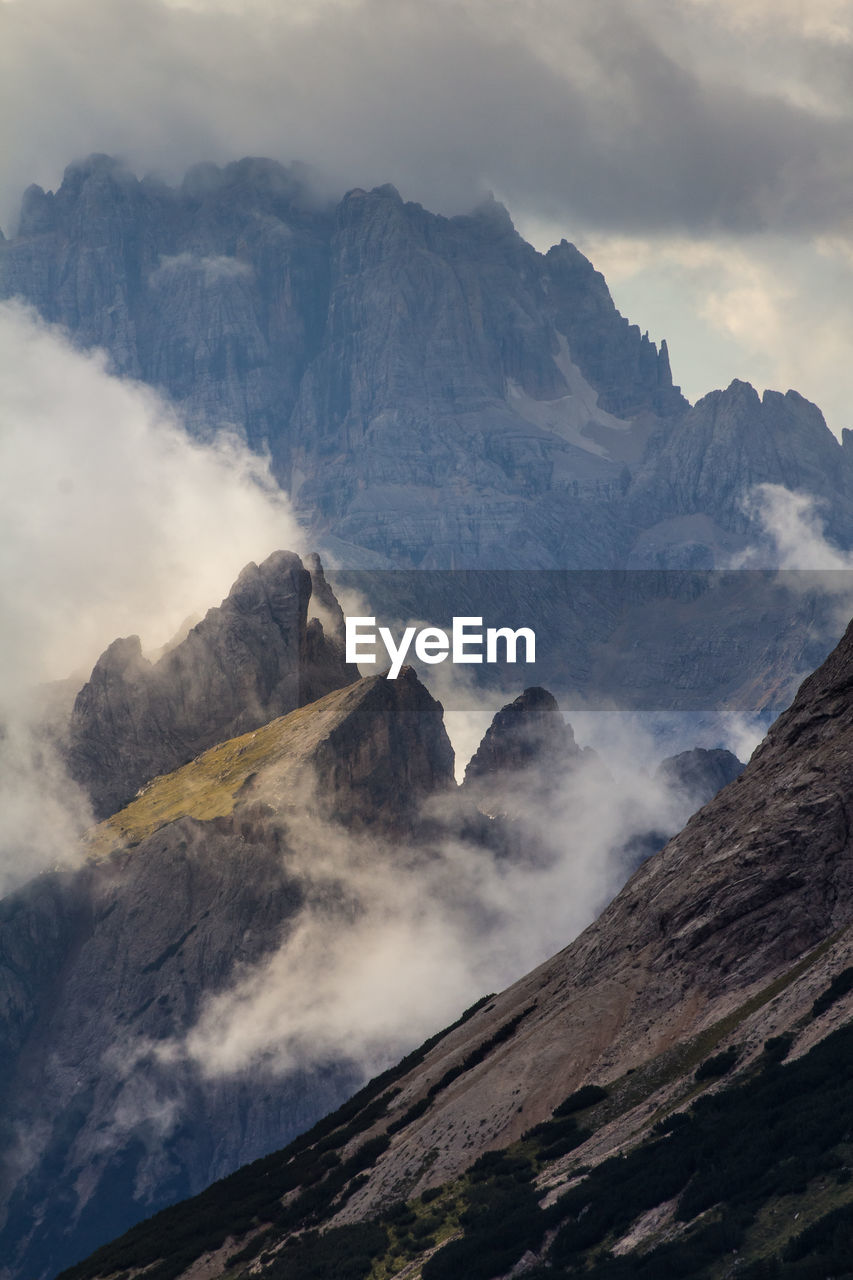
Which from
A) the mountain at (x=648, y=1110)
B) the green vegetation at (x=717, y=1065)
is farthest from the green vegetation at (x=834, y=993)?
the green vegetation at (x=717, y=1065)

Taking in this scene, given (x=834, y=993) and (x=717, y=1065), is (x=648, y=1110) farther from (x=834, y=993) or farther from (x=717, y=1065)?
(x=834, y=993)

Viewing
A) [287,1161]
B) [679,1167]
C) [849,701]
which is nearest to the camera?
[679,1167]

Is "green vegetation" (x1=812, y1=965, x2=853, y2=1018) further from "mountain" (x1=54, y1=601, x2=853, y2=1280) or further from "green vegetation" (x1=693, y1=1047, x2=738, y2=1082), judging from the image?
"green vegetation" (x1=693, y1=1047, x2=738, y2=1082)

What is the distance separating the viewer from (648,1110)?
89.4 meters

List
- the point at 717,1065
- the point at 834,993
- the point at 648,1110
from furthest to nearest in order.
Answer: the point at 648,1110 → the point at 717,1065 → the point at 834,993

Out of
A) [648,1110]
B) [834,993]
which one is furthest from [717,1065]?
[834,993]

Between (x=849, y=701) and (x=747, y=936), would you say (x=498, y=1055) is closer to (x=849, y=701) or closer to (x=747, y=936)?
(x=747, y=936)

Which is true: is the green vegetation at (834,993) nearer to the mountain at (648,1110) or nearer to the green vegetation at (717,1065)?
the mountain at (648,1110)

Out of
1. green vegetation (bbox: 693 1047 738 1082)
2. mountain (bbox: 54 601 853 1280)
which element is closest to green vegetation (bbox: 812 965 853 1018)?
mountain (bbox: 54 601 853 1280)

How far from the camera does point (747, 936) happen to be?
10019 centimetres

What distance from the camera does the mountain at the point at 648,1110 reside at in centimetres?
7181

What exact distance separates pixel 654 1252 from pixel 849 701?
156 feet

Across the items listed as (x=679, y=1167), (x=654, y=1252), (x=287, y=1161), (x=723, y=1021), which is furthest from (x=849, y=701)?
(x=287, y=1161)

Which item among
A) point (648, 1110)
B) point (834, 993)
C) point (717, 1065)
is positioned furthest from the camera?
point (648, 1110)
